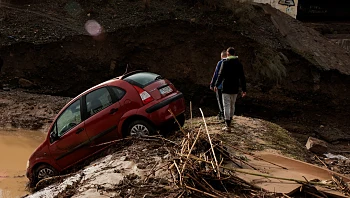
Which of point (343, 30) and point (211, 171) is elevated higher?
point (343, 30)

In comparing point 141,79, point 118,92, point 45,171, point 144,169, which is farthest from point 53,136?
point 144,169

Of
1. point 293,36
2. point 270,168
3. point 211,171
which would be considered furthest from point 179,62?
point 211,171

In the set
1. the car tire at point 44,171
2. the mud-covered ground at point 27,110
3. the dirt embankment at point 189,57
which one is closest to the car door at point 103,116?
the car tire at point 44,171

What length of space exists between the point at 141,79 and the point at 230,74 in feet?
6.54

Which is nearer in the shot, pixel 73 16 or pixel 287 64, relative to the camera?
pixel 287 64

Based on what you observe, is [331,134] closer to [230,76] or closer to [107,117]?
[230,76]

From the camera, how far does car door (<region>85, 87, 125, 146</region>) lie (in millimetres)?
8055

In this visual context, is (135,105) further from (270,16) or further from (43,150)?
(270,16)

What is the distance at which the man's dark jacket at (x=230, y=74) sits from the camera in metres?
8.79

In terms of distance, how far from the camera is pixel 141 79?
838cm

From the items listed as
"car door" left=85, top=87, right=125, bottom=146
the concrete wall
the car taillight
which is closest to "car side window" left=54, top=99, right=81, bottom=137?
"car door" left=85, top=87, right=125, bottom=146

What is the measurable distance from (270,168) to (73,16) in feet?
59.1

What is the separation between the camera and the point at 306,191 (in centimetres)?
507

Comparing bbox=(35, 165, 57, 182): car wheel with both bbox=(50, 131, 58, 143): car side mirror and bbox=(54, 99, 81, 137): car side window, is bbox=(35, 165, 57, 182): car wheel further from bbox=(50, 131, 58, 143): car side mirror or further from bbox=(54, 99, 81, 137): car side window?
bbox=(54, 99, 81, 137): car side window
